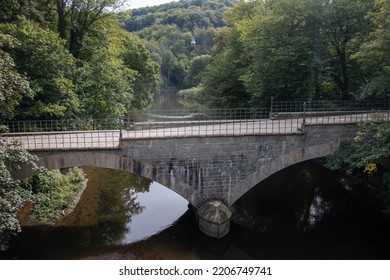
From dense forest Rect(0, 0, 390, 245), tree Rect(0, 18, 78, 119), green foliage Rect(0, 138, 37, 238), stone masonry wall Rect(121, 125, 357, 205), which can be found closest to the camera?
green foliage Rect(0, 138, 37, 238)

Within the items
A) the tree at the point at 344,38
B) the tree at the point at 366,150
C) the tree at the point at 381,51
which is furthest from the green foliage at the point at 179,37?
the tree at the point at 366,150

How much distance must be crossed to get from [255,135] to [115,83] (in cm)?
1033

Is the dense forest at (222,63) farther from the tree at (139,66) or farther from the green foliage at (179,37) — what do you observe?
the green foliage at (179,37)

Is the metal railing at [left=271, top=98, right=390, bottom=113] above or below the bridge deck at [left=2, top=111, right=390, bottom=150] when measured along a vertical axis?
above

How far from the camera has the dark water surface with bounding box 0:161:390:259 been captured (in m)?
12.5

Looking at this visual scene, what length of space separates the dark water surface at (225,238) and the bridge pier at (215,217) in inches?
14.0

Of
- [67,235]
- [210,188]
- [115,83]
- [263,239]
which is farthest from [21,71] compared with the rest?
[263,239]

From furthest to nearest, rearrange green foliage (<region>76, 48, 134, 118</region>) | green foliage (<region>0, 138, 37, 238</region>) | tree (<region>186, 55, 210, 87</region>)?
tree (<region>186, 55, 210, 87</region>) → green foliage (<region>76, 48, 134, 118</region>) → green foliage (<region>0, 138, 37, 238</region>)

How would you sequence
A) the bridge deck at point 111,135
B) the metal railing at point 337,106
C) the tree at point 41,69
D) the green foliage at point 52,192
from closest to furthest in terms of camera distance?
the bridge deck at point 111,135, the green foliage at point 52,192, the tree at point 41,69, the metal railing at point 337,106

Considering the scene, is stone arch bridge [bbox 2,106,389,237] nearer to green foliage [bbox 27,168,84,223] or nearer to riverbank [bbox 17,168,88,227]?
green foliage [bbox 27,168,84,223]

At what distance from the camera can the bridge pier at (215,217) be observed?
42.2 feet

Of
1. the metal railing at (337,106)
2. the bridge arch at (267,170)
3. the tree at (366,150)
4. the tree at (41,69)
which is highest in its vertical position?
the tree at (41,69)

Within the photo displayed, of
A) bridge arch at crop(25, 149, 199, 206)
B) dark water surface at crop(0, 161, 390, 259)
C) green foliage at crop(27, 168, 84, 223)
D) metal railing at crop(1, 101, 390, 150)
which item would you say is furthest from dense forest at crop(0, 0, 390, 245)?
dark water surface at crop(0, 161, 390, 259)

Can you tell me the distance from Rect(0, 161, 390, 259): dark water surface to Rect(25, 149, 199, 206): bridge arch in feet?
8.65
